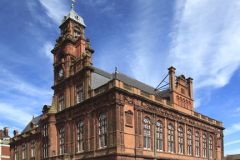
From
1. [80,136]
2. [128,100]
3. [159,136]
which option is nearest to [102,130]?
[80,136]

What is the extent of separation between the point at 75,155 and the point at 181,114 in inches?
672

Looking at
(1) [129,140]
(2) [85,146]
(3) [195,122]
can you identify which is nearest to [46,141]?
(2) [85,146]

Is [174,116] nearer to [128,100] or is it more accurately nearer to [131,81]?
[131,81]

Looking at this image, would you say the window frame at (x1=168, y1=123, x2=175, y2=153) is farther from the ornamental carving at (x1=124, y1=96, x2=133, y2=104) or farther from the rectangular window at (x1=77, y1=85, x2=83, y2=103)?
the rectangular window at (x1=77, y1=85, x2=83, y2=103)

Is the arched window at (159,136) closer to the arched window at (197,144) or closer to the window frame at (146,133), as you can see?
the window frame at (146,133)

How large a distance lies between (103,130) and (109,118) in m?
1.95

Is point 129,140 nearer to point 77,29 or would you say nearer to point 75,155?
point 75,155

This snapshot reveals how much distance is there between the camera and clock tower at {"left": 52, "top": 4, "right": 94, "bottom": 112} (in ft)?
116

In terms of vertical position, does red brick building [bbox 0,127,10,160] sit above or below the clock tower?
below

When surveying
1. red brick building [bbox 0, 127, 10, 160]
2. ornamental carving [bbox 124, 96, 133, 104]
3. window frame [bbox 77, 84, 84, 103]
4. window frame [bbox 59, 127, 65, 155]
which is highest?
window frame [bbox 77, 84, 84, 103]

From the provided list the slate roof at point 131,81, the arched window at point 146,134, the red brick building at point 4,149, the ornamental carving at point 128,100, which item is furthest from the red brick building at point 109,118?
the red brick building at point 4,149

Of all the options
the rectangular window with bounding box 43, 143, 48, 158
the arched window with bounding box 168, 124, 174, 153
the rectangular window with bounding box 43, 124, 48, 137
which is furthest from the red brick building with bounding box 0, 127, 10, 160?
the arched window with bounding box 168, 124, 174, 153

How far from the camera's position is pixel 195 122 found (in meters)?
43.1

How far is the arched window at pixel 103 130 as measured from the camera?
1182 inches
